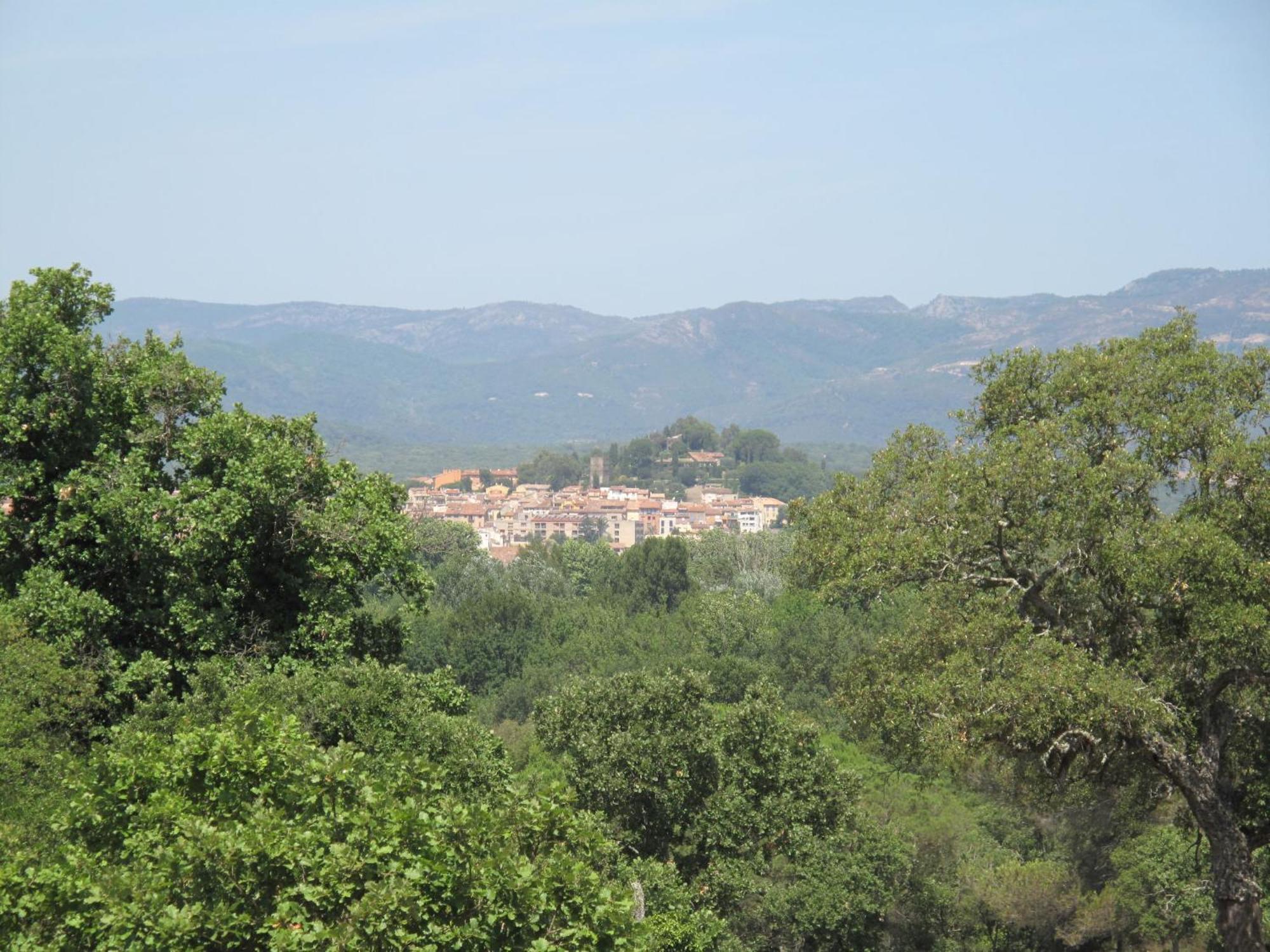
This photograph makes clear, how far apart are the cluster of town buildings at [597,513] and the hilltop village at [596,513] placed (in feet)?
0.23

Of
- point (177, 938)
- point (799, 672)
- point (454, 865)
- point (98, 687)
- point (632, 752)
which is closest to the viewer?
point (177, 938)

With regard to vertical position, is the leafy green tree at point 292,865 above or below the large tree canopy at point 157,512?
below

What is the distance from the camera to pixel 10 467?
13055mm

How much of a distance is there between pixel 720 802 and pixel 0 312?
913 centimetres

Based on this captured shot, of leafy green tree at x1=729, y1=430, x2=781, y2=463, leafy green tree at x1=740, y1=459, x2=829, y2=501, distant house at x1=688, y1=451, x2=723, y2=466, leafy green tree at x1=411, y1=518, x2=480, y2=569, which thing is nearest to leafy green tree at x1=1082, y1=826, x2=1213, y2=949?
leafy green tree at x1=411, y1=518, x2=480, y2=569

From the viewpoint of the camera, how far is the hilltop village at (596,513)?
138125mm

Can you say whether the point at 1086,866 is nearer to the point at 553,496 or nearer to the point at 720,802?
the point at 720,802

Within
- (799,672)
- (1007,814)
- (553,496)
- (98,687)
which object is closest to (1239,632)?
(98,687)

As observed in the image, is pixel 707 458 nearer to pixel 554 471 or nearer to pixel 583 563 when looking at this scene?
pixel 554 471

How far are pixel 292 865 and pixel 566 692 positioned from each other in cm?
783

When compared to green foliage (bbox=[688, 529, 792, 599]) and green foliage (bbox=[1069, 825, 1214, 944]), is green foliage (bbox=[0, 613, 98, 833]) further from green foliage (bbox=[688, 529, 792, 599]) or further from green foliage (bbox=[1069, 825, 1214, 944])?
green foliage (bbox=[688, 529, 792, 599])

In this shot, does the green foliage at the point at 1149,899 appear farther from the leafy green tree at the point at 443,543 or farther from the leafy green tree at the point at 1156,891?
the leafy green tree at the point at 443,543

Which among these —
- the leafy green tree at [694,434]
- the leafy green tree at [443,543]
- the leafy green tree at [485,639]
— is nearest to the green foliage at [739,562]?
the leafy green tree at [485,639]

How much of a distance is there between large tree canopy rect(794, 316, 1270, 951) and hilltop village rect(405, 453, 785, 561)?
364 feet
